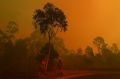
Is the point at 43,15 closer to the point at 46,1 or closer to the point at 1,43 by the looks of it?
the point at 46,1

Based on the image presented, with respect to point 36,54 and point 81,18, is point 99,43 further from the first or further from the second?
point 36,54

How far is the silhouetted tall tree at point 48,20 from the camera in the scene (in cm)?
524

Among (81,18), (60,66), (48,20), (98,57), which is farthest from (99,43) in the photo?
(48,20)

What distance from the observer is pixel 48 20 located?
17.2 ft

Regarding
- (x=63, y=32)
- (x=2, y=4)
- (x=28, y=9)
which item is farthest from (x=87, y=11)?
(x=2, y=4)

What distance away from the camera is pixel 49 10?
17.4 ft

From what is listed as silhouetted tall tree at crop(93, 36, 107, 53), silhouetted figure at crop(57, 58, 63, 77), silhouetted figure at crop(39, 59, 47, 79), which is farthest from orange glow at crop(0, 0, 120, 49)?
silhouetted figure at crop(39, 59, 47, 79)

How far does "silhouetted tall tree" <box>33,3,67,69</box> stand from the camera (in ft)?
17.2

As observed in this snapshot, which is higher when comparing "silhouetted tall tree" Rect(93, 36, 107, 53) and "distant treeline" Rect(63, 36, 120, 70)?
"silhouetted tall tree" Rect(93, 36, 107, 53)

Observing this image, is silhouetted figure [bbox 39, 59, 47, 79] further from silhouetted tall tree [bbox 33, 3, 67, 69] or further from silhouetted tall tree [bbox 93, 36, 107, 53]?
silhouetted tall tree [bbox 93, 36, 107, 53]

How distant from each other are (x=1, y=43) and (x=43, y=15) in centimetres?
97

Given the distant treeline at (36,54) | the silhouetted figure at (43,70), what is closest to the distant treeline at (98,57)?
the distant treeline at (36,54)

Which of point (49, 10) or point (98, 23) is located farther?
point (98, 23)

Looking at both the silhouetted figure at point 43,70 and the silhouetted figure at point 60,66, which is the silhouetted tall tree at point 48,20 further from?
the silhouetted figure at point 60,66
